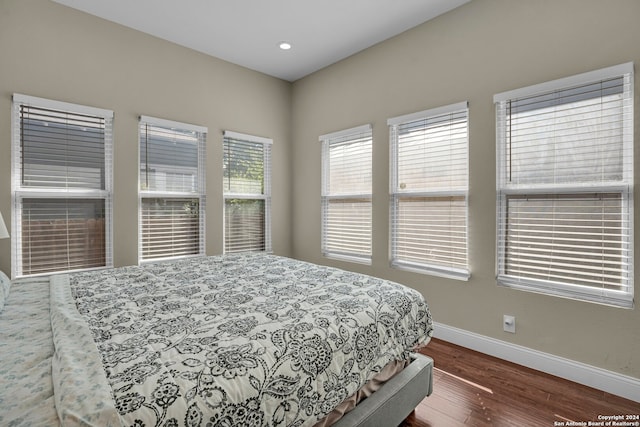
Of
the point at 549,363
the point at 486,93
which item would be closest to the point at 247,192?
the point at 486,93

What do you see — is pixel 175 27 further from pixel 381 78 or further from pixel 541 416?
pixel 541 416

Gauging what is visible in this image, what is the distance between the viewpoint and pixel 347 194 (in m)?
3.83

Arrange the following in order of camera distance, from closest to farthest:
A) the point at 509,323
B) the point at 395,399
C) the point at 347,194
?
the point at 395,399, the point at 509,323, the point at 347,194

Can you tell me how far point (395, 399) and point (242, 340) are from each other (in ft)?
2.94

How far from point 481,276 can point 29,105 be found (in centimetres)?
408

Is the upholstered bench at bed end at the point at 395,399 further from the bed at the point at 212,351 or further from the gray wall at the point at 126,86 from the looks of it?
the gray wall at the point at 126,86

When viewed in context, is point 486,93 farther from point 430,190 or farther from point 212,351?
point 212,351

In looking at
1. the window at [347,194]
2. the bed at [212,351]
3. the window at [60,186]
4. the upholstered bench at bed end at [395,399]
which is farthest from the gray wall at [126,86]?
the upholstered bench at bed end at [395,399]

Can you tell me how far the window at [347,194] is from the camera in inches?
144

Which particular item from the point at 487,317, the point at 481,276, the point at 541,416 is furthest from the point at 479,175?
the point at 541,416

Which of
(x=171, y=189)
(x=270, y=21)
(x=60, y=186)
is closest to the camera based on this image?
(x=60, y=186)

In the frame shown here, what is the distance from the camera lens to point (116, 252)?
310 cm

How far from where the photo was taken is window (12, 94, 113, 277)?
2660 millimetres

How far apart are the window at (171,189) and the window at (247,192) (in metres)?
0.34
